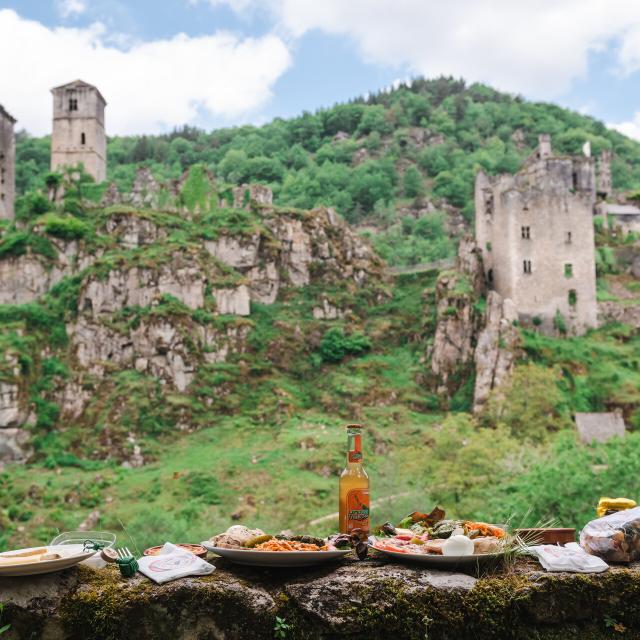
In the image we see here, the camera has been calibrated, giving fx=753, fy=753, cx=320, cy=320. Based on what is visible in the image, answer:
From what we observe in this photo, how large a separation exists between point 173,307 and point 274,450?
17.7 m

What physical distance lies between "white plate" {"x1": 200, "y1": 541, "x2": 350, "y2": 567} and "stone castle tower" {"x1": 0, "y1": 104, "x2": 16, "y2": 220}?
76.4 m

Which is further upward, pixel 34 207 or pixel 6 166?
pixel 6 166

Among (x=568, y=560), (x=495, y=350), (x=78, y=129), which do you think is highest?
(x=78, y=129)

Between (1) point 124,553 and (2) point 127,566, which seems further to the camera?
(1) point 124,553

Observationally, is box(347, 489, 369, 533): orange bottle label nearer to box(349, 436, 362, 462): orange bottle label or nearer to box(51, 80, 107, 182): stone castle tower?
box(349, 436, 362, 462): orange bottle label

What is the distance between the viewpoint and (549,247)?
180ft

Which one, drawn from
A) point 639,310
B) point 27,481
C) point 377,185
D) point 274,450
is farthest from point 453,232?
point 27,481

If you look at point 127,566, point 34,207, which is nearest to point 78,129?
point 34,207

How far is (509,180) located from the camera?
57312 millimetres

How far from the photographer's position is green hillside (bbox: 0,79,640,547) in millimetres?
35438

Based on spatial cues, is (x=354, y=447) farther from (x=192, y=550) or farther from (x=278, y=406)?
(x=278, y=406)

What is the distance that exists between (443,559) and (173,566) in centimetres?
157

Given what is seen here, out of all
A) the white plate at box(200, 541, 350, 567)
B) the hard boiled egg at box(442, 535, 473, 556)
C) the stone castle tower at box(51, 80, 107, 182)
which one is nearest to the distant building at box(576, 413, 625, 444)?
the hard boiled egg at box(442, 535, 473, 556)

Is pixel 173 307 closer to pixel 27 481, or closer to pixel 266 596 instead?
pixel 27 481
